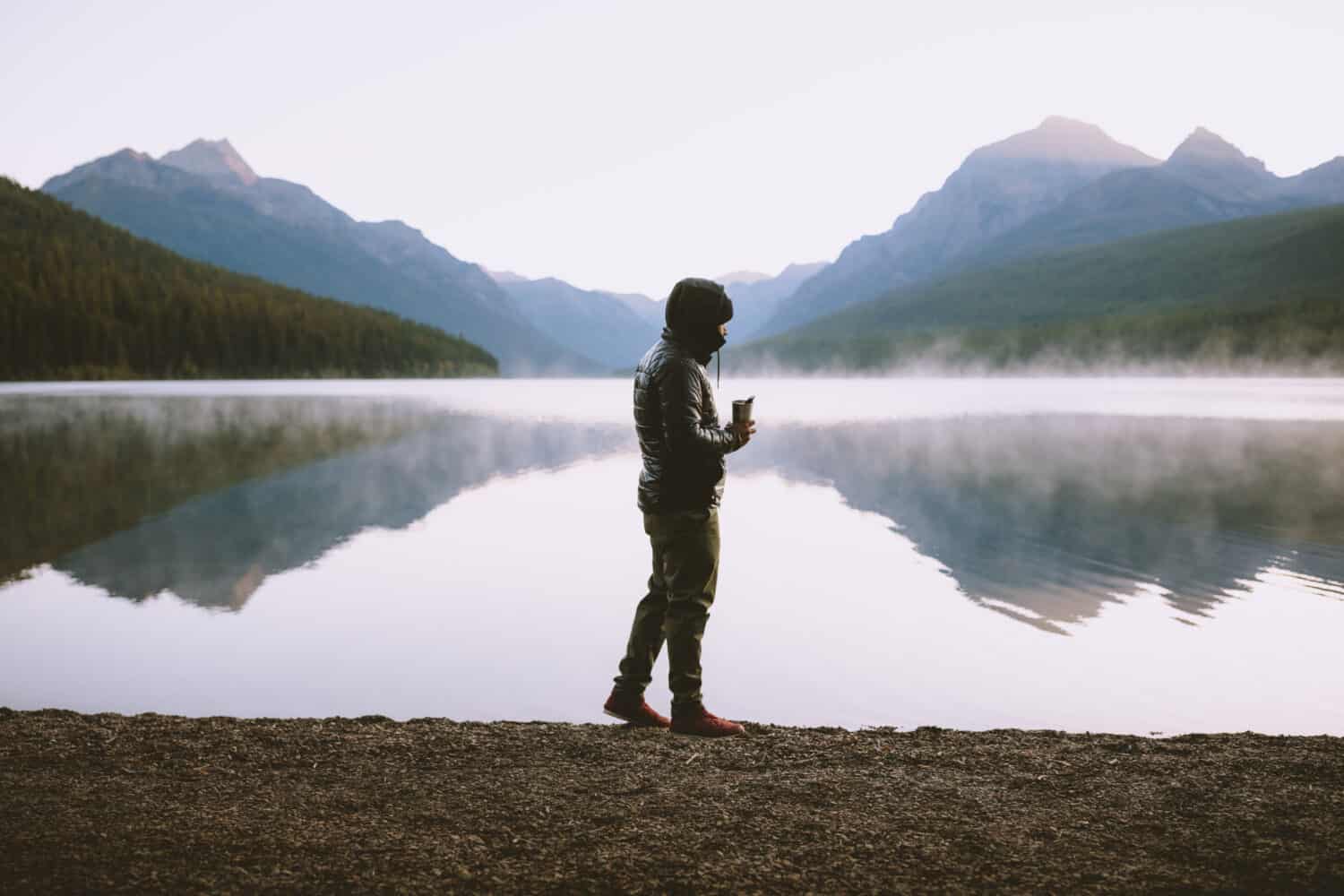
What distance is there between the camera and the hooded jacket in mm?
7125

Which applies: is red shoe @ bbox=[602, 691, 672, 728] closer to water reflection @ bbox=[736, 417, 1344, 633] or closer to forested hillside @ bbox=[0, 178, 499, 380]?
water reflection @ bbox=[736, 417, 1344, 633]

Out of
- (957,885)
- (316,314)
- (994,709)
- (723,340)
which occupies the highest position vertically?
(316,314)

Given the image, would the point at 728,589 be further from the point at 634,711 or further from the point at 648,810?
the point at 648,810

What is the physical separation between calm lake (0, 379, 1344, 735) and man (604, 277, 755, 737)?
190cm

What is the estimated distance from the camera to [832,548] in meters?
18.6

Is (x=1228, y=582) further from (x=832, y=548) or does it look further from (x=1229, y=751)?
(x=1229, y=751)

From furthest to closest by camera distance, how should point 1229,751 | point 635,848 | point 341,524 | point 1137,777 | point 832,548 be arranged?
point 341,524 → point 832,548 → point 1229,751 → point 1137,777 → point 635,848

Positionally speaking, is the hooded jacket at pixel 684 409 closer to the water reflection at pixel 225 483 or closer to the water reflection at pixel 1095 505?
the water reflection at pixel 1095 505

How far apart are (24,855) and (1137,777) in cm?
603

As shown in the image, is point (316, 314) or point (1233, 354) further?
point (1233, 354)

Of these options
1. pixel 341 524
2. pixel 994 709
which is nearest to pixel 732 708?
pixel 994 709

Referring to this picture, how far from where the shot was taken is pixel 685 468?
7207mm

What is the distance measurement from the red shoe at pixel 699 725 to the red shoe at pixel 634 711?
0.33 metres

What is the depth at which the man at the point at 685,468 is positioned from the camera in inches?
282
